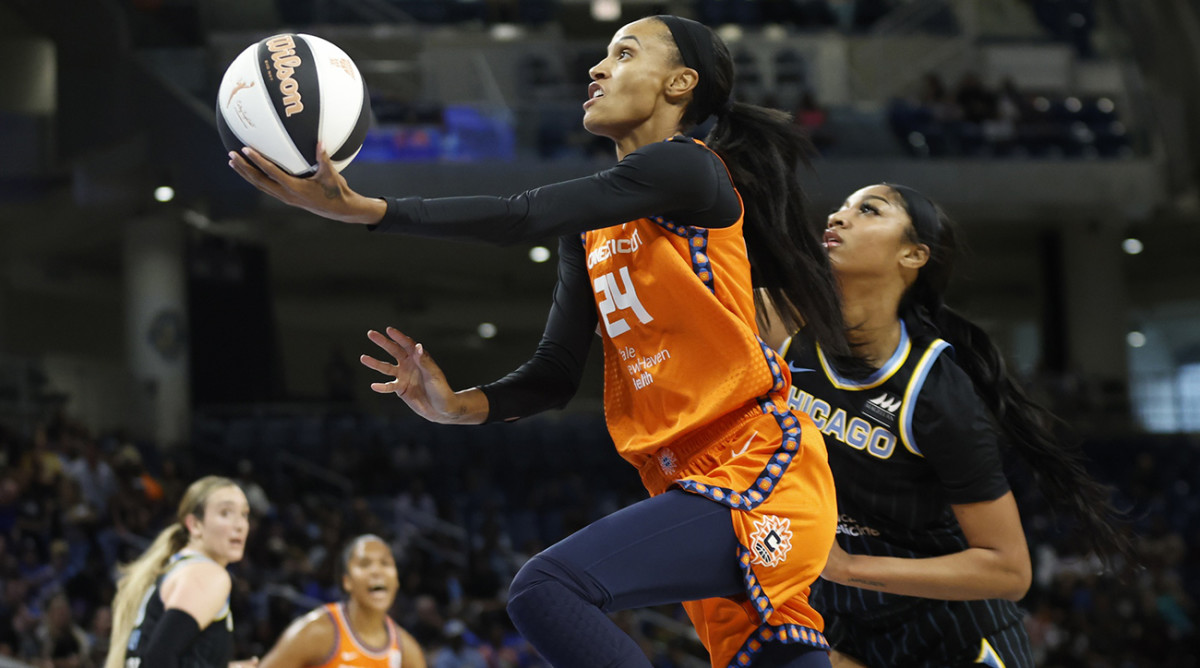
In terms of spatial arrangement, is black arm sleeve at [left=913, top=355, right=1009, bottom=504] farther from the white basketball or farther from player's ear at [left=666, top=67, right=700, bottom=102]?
the white basketball

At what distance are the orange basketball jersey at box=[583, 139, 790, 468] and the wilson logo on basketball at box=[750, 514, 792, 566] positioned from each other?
0.76ft

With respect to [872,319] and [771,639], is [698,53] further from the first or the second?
[771,639]

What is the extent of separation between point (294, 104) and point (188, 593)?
2394mm

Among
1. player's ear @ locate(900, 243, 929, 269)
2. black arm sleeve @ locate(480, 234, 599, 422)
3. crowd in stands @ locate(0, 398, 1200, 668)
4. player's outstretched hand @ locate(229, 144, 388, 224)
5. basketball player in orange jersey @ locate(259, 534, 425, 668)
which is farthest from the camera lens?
crowd in stands @ locate(0, 398, 1200, 668)

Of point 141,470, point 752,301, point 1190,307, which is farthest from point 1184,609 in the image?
point 1190,307

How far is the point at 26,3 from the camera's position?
14859 mm

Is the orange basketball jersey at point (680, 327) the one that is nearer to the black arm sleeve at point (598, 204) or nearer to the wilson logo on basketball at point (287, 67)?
the black arm sleeve at point (598, 204)

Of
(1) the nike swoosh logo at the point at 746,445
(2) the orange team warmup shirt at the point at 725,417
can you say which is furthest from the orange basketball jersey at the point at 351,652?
(1) the nike swoosh logo at the point at 746,445

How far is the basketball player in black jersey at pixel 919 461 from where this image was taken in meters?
3.02

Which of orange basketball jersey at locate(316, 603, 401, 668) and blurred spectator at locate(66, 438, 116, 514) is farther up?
blurred spectator at locate(66, 438, 116, 514)

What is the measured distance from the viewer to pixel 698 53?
2680 mm

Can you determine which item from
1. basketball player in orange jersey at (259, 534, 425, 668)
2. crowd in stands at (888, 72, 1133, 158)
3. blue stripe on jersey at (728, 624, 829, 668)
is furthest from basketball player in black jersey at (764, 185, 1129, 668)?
crowd in stands at (888, 72, 1133, 158)

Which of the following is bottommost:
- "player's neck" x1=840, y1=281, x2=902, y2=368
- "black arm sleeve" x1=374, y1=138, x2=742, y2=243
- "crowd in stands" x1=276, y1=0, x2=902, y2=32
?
"player's neck" x1=840, y1=281, x2=902, y2=368

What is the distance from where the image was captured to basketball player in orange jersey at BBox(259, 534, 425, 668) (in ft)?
17.9
